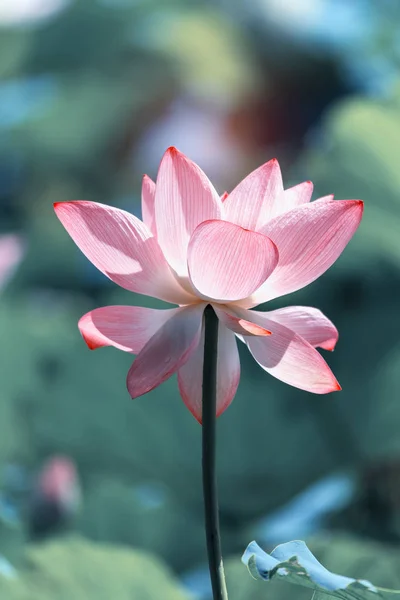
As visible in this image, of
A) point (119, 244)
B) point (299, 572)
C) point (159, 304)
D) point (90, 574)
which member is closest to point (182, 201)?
point (119, 244)

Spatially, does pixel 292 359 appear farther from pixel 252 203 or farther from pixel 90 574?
pixel 90 574

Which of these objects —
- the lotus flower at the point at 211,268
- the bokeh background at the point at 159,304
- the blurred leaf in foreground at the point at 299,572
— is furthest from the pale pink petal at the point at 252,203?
the bokeh background at the point at 159,304

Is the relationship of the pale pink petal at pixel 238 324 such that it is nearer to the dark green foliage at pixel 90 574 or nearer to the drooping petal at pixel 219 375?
the drooping petal at pixel 219 375

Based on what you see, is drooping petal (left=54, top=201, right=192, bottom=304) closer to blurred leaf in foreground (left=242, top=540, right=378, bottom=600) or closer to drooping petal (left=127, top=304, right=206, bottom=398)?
drooping petal (left=127, top=304, right=206, bottom=398)

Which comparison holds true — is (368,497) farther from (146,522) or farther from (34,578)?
(34,578)

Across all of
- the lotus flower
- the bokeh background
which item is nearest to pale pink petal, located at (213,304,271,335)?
the lotus flower

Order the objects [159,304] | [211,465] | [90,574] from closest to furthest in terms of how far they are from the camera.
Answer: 1. [211,465]
2. [90,574]
3. [159,304]
